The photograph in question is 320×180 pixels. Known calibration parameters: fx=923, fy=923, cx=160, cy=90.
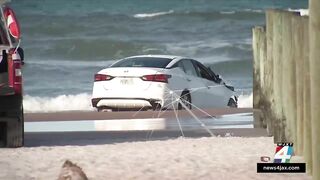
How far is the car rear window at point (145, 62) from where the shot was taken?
20.0m

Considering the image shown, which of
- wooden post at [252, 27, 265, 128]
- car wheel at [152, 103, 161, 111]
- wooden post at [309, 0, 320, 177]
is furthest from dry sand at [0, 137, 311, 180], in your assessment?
car wheel at [152, 103, 161, 111]

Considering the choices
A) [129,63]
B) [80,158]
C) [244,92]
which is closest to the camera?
[80,158]

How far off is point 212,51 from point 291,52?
29607 millimetres

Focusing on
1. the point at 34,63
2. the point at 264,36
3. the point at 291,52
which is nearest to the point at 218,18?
the point at 34,63

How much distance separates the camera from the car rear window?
2000 centimetres

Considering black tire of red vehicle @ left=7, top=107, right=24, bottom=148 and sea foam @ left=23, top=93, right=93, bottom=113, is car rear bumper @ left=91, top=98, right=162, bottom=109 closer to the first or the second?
sea foam @ left=23, top=93, right=93, bottom=113

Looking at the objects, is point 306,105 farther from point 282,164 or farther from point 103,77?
point 103,77

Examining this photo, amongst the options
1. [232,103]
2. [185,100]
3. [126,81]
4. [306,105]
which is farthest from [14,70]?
[232,103]

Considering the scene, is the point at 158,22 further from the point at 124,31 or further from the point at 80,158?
the point at 80,158

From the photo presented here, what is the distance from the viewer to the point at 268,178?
370 inches

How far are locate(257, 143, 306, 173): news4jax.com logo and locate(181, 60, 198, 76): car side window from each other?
1035cm

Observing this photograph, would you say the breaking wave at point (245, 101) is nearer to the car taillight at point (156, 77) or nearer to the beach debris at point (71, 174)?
the car taillight at point (156, 77)

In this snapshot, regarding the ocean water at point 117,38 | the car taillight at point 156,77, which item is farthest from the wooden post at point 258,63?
the ocean water at point 117,38

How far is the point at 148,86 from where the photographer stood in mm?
19109
